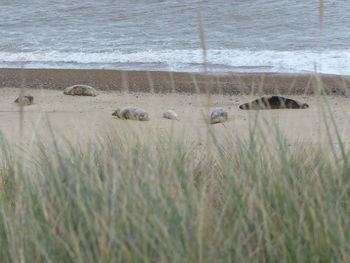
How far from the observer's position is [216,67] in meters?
12.3

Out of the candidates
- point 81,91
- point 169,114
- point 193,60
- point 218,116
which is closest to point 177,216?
point 218,116

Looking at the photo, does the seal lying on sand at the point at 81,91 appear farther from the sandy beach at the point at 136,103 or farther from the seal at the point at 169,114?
the seal at the point at 169,114

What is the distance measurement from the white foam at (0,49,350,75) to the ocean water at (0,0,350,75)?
2 centimetres

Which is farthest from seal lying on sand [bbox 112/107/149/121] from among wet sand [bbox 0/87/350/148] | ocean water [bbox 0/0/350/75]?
ocean water [bbox 0/0/350/75]

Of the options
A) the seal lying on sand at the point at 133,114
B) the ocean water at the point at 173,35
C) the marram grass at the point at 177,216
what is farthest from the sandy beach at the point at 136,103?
the marram grass at the point at 177,216

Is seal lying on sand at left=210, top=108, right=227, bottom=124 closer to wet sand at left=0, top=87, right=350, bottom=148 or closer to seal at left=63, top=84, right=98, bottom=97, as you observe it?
wet sand at left=0, top=87, right=350, bottom=148

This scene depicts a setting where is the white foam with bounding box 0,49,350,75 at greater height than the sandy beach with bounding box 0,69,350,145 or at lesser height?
lesser

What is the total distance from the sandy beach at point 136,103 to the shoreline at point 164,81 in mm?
14

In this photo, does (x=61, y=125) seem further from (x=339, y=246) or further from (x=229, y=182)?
(x=339, y=246)

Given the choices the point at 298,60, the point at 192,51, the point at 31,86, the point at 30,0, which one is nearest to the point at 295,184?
the point at 31,86

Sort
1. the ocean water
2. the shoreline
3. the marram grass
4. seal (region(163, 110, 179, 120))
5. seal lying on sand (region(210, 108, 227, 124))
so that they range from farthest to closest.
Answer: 1. the ocean water
2. the shoreline
3. seal (region(163, 110, 179, 120))
4. seal lying on sand (region(210, 108, 227, 124))
5. the marram grass

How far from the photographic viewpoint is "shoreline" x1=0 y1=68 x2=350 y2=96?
10562 mm

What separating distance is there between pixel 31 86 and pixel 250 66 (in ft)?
11.3

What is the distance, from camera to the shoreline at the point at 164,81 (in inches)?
416
